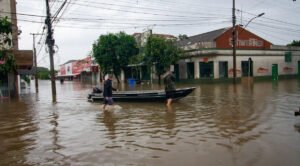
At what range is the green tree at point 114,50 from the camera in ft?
158

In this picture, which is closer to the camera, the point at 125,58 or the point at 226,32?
the point at 226,32

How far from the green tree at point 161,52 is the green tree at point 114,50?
9107 millimetres

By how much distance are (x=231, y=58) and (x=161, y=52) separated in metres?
8.62

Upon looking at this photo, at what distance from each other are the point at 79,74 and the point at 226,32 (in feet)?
206

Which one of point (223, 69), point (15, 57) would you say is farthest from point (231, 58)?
point (15, 57)

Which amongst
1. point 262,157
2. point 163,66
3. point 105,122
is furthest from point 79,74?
point 262,157

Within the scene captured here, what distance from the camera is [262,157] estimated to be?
6.57 metres

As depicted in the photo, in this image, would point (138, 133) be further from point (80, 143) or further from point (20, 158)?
point (20, 158)

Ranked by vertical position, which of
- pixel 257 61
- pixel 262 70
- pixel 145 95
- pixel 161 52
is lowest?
pixel 145 95

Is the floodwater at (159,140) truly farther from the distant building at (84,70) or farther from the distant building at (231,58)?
the distant building at (84,70)

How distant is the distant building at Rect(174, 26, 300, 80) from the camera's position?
3938cm

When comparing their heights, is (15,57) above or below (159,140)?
above

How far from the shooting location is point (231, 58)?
1586 inches

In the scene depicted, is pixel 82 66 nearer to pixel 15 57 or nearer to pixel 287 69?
pixel 287 69
